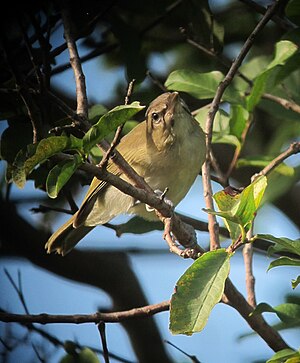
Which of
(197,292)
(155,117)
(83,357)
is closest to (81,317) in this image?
(83,357)

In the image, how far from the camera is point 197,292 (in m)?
1.55

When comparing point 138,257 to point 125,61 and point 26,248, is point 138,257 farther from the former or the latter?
point 125,61

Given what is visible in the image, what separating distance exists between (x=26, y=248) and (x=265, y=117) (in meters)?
1.25

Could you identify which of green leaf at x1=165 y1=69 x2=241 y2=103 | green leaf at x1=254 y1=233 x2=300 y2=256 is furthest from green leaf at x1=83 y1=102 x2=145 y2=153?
green leaf at x1=165 y1=69 x2=241 y2=103

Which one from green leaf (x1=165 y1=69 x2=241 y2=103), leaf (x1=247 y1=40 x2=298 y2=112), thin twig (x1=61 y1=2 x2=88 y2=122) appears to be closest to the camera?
thin twig (x1=61 y1=2 x2=88 y2=122)

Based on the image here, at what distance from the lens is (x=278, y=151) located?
9.47 feet

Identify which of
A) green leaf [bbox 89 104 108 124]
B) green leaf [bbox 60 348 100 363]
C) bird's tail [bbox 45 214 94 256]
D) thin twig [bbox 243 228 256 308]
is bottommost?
green leaf [bbox 60 348 100 363]

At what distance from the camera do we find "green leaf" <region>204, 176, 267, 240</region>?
5.08 feet

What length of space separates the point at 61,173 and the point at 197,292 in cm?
36

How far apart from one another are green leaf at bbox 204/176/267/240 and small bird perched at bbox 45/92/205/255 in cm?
79

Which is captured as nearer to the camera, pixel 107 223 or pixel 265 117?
pixel 107 223

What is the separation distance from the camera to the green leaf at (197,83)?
2.38 m

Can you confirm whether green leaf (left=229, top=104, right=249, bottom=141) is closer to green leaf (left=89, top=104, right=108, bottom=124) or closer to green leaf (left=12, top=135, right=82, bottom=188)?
green leaf (left=89, top=104, right=108, bottom=124)

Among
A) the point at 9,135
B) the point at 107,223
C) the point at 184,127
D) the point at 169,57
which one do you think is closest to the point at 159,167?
the point at 184,127
